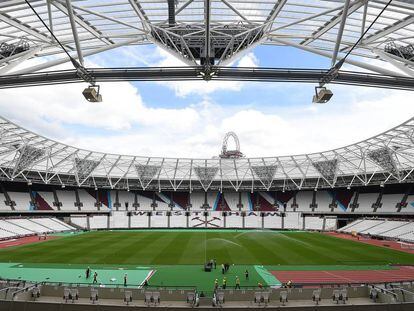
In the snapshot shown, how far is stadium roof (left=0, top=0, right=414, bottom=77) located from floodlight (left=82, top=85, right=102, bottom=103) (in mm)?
4751

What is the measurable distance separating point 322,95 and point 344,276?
71.7 ft

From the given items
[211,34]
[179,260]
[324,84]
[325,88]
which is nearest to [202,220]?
[179,260]

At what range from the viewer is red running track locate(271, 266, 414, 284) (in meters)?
28.3

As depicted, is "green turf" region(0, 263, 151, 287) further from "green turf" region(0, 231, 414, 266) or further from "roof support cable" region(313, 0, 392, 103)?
"roof support cable" region(313, 0, 392, 103)

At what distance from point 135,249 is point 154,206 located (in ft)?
149

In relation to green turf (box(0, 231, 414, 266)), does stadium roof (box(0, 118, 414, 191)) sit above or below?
above

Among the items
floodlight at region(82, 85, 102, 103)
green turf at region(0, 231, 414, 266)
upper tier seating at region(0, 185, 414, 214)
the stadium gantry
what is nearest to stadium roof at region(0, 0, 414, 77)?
the stadium gantry

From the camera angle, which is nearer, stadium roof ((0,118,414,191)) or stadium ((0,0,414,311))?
stadium ((0,0,414,311))

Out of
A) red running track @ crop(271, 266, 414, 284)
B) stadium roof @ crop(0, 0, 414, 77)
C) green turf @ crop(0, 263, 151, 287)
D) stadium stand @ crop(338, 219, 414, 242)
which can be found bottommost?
red running track @ crop(271, 266, 414, 284)

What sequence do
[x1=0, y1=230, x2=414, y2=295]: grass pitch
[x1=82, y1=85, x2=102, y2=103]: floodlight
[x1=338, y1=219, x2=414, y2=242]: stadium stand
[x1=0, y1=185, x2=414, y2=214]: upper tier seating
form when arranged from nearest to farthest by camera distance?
[x1=82, y1=85, x2=102, y2=103]: floodlight → [x1=0, y1=230, x2=414, y2=295]: grass pitch → [x1=338, y1=219, x2=414, y2=242]: stadium stand → [x1=0, y1=185, x2=414, y2=214]: upper tier seating

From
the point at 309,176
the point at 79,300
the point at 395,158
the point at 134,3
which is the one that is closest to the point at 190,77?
the point at 134,3

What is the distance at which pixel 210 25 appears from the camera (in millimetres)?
22953

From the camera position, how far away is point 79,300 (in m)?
20.0

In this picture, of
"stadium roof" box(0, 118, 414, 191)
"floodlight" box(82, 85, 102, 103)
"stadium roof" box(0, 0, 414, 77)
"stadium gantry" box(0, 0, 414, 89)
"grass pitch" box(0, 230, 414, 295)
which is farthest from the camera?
"stadium roof" box(0, 118, 414, 191)
